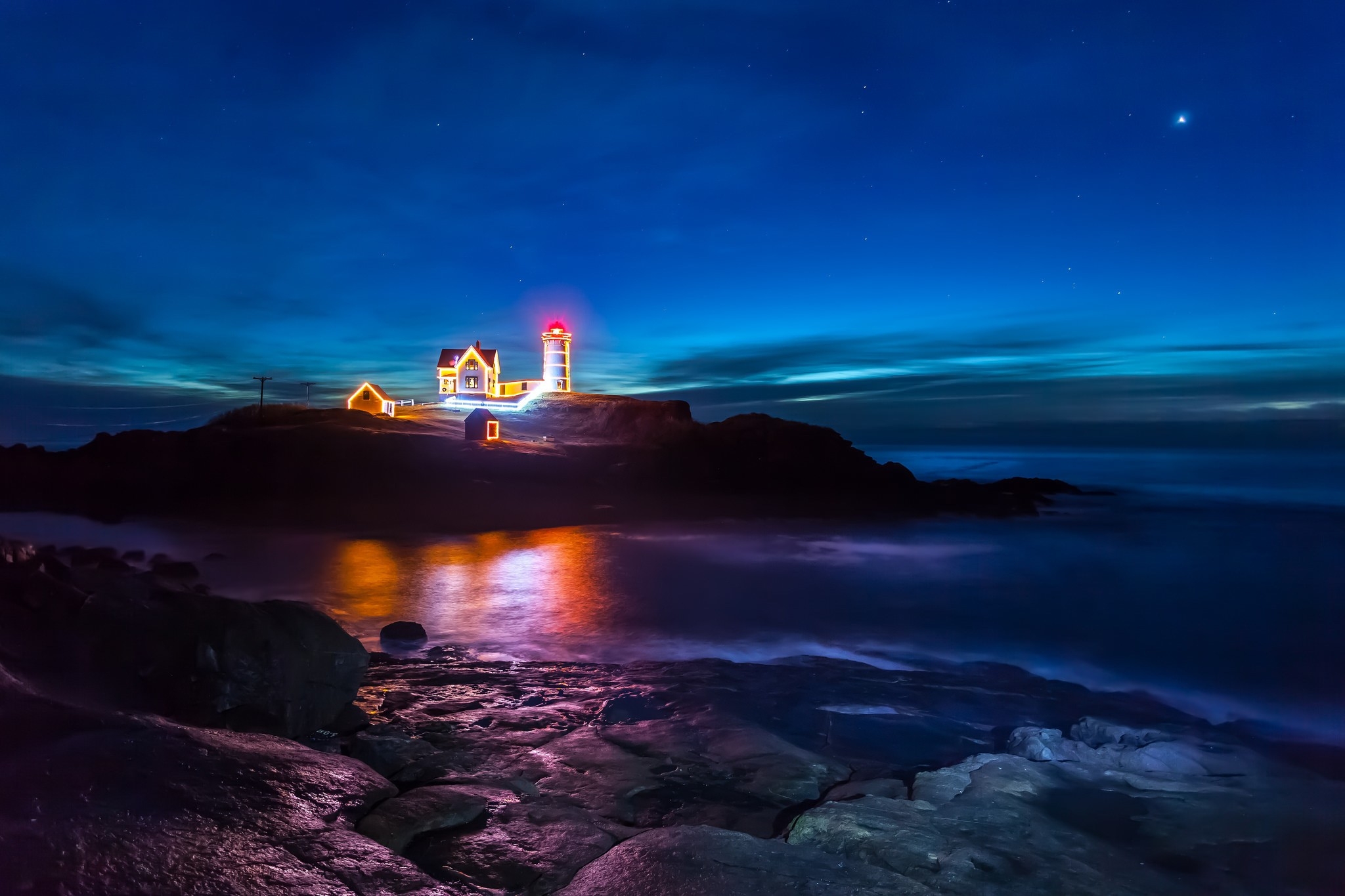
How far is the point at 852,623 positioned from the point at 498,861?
10.7 m

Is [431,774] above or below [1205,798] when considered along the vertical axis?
above

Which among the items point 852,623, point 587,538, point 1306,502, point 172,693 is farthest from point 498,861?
point 1306,502

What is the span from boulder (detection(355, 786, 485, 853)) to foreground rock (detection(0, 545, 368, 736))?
1.79 meters

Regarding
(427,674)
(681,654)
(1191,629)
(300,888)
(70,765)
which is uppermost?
(70,765)

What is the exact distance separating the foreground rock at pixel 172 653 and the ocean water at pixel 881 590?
420 centimetres

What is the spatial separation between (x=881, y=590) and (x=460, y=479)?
70.5ft

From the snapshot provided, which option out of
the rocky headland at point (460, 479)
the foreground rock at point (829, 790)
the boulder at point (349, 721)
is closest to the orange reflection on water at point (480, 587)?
the foreground rock at point (829, 790)

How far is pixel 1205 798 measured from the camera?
566cm

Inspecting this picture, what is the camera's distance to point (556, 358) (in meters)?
58.2

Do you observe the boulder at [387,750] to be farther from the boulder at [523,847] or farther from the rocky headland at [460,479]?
the rocky headland at [460,479]

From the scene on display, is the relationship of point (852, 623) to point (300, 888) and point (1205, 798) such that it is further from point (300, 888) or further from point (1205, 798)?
point (300, 888)

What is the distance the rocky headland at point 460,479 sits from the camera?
2897cm

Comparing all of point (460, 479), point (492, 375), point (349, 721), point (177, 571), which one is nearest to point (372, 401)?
point (492, 375)

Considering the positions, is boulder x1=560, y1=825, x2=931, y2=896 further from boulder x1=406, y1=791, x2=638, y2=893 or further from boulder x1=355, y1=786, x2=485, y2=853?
boulder x1=355, y1=786, x2=485, y2=853
